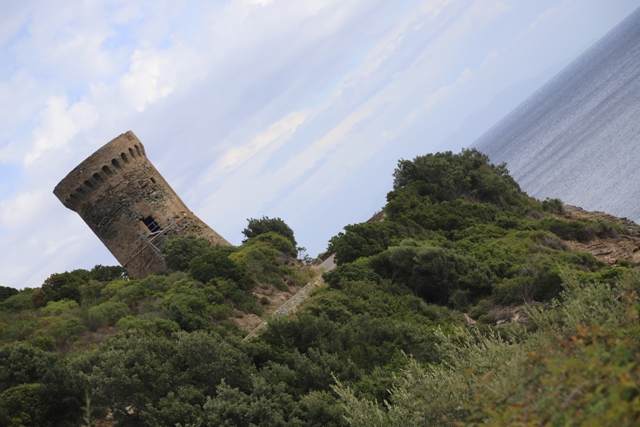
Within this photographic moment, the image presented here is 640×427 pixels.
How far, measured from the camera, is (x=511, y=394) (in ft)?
18.5

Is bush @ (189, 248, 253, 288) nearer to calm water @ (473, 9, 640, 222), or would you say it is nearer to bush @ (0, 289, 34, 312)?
bush @ (0, 289, 34, 312)

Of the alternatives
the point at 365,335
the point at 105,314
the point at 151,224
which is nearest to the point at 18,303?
A: the point at 105,314

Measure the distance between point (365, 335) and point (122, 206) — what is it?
15902 mm

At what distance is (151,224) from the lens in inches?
1135

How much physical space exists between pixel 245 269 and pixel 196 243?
199 inches

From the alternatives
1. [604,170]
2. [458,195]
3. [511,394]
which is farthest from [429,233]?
[604,170]

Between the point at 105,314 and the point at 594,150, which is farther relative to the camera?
the point at 594,150

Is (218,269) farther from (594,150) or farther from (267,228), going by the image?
(594,150)

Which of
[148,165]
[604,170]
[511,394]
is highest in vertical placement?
[148,165]

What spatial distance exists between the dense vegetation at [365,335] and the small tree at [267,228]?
110 inches

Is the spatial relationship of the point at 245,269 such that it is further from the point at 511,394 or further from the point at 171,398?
the point at 511,394

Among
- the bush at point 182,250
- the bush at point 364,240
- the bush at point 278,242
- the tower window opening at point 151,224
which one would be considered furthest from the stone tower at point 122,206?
the bush at point 364,240

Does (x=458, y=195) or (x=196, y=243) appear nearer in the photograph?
(x=196, y=243)

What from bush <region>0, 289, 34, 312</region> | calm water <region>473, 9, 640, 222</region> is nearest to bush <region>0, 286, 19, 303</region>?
bush <region>0, 289, 34, 312</region>
